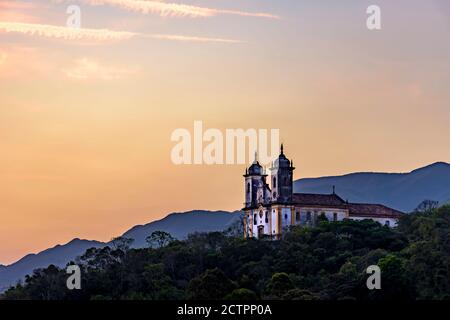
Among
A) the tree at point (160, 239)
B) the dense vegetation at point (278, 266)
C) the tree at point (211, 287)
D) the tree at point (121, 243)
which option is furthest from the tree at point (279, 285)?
the tree at point (160, 239)

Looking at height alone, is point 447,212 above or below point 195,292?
above

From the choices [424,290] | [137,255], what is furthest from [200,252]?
[424,290]

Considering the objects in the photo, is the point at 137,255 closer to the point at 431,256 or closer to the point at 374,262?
the point at 374,262

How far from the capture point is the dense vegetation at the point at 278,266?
8394 centimetres

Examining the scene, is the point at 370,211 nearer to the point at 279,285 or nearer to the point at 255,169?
the point at 255,169

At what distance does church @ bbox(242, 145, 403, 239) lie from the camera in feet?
406

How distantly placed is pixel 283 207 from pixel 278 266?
24024 millimetres

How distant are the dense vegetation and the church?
17.6 feet

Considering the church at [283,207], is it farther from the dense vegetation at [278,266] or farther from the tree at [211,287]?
the tree at [211,287]

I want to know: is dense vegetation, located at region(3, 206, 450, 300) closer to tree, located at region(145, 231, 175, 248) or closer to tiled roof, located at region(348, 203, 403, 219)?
tree, located at region(145, 231, 175, 248)

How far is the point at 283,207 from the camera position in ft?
405

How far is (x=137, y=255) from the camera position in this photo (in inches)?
4124

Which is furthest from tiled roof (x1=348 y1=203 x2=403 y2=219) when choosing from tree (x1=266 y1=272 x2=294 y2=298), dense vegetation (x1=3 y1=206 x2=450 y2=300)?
tree (x1=266 y1=272 x2=294 y2=298)

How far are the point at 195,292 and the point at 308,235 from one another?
29.9 m
